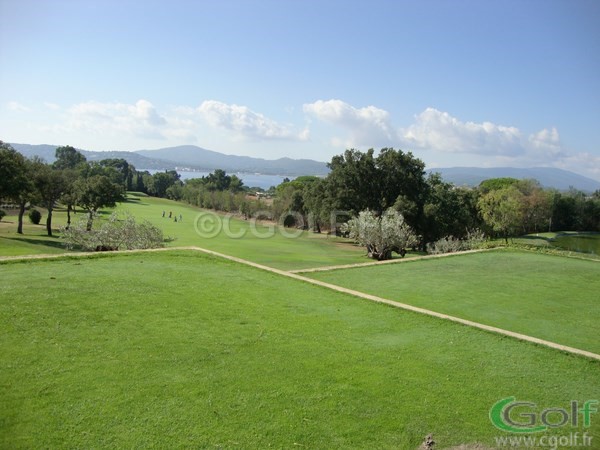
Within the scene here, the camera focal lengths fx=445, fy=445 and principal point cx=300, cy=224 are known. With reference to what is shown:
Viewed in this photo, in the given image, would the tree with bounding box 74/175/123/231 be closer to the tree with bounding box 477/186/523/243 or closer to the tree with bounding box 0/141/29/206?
the tree with bounding box 0/141/29/206

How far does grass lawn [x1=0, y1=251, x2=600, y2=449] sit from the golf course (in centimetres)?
3

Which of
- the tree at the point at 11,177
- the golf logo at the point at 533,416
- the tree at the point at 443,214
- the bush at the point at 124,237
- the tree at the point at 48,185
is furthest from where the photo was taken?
the tree at the point at 48,185

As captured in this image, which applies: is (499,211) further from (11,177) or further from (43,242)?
(11,177)

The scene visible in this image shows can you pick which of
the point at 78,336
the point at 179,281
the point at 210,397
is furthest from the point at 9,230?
the point at 210,397

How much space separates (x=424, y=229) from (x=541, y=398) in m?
36.5

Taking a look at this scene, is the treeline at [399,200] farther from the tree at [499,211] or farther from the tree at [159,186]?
the tree at [159,186]

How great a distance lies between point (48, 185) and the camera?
42625 mm

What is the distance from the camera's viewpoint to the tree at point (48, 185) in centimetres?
4209

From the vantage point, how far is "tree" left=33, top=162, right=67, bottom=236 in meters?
42.1

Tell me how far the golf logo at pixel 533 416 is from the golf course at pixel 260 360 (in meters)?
0.08

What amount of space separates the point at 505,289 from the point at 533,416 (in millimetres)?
8222

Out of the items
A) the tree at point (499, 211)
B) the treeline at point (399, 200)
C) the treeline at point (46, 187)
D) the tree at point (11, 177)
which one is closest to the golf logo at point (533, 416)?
the treeline at point (46, 187)

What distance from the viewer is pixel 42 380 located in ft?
20.2

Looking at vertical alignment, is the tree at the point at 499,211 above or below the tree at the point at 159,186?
below
